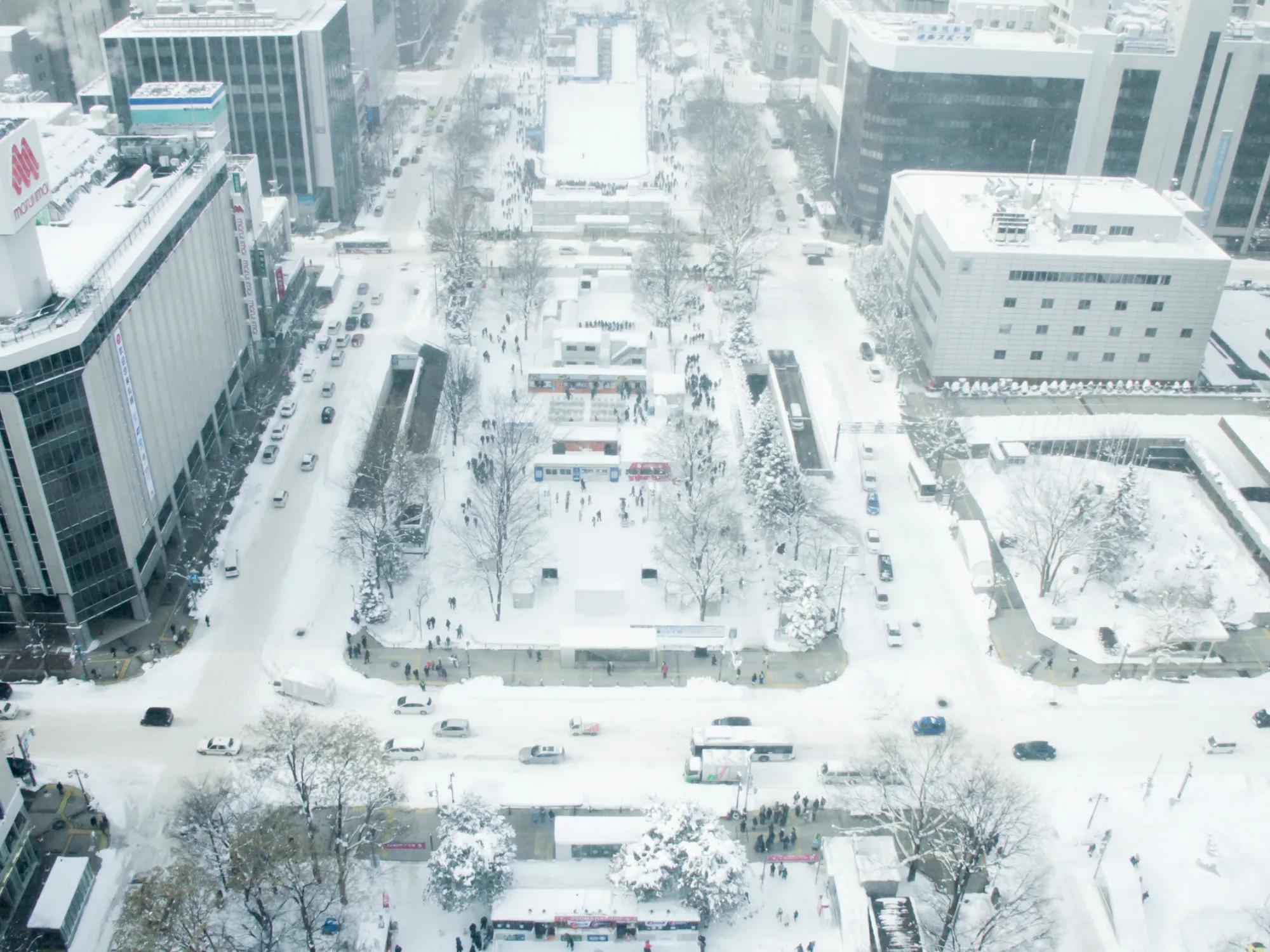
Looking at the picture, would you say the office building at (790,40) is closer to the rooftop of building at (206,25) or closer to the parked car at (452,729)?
the rooftop of building at (206,25)

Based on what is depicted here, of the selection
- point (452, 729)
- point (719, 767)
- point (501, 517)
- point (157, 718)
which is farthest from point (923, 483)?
point (157, 718)

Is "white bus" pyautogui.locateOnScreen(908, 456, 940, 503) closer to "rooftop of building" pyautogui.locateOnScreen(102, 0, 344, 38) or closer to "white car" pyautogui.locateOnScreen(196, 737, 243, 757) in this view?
"white car" pyautogui.locateOnScreen(196, 737, 243, 757)

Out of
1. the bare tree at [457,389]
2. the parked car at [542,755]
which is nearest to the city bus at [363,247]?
the bare tree at [457,389]

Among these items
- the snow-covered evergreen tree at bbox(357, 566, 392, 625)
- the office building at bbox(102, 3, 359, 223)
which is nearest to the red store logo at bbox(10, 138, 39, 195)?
the snow-covered evergreen tree at bbox(357, 566, 392, 625)

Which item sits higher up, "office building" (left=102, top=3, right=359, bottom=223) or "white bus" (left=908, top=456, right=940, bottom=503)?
"office building" (left=102, top=3, right=359, bottom=223)

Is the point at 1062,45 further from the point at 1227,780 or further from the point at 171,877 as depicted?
the point at 171,877

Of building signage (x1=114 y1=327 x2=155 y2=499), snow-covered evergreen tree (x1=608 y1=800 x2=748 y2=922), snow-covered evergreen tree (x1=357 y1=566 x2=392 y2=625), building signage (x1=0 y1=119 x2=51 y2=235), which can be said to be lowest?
snow-covered evergreen tree (x1=357 y1=566 x2=392 y2=625)

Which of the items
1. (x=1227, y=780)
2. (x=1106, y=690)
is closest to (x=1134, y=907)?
(x=1227, y=780)
